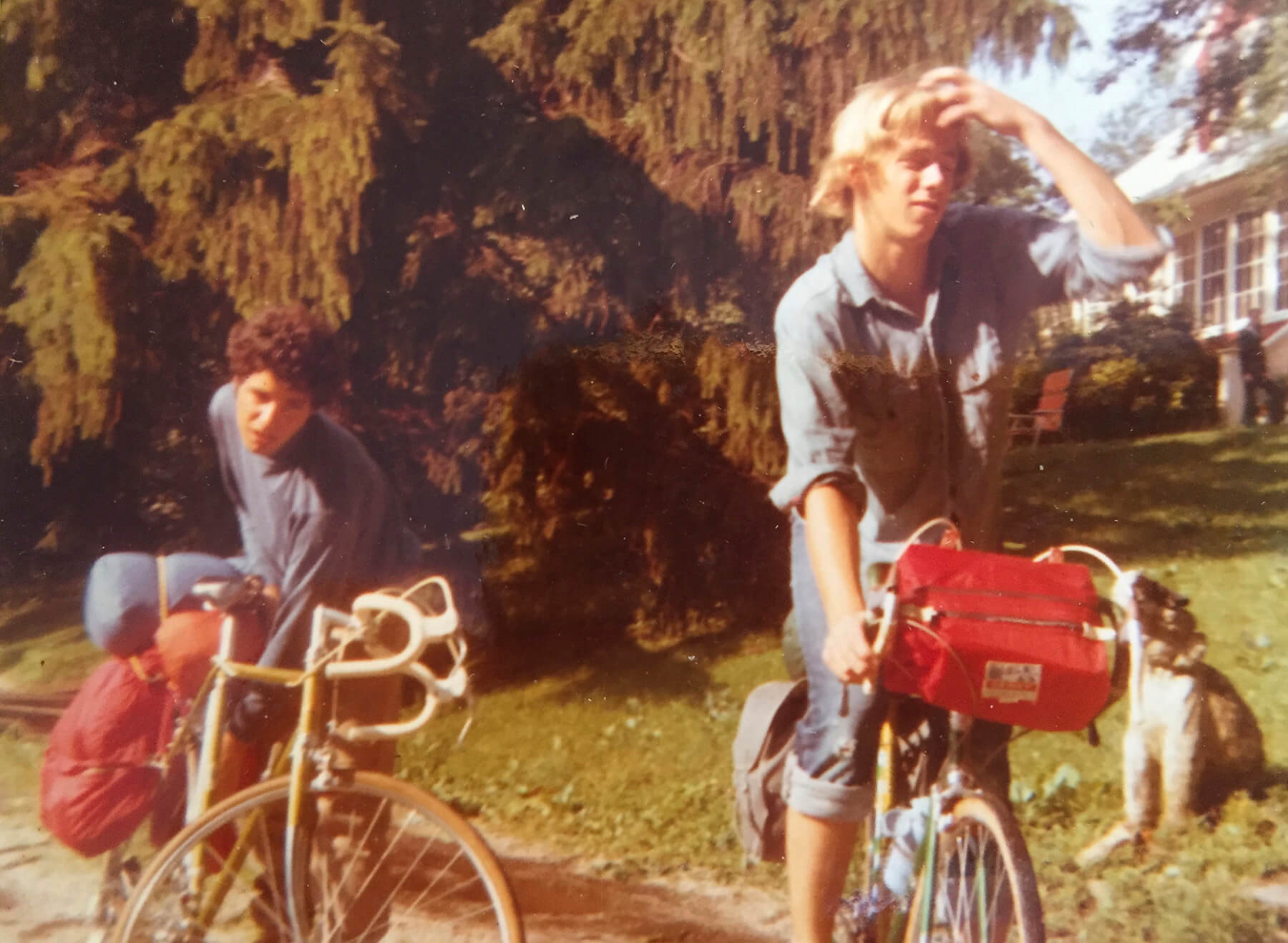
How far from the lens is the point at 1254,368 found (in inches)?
128

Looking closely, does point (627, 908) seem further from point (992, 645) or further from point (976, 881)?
point (992, 645)

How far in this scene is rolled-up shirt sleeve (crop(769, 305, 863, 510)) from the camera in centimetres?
298

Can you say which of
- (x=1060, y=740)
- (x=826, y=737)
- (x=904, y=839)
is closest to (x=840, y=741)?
(x=826, y=737)

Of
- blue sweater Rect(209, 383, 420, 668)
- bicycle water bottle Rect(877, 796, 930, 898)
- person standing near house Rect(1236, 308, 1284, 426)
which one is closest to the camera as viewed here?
bicycle water bottle Rect(877, 796, 930, 898)

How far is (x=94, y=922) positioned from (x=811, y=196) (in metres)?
Result: 3.18

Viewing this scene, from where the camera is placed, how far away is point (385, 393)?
344 cm

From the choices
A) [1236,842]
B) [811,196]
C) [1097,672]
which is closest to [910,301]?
[811,196]

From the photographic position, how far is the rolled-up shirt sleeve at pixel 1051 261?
2967 mm

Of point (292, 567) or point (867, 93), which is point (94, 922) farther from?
point (867, 93)

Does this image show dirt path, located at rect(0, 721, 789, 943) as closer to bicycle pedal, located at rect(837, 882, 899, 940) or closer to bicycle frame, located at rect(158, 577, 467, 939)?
bicycle pedal, located at rect(837, 882, 899, 940)

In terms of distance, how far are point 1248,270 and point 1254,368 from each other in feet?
0.95

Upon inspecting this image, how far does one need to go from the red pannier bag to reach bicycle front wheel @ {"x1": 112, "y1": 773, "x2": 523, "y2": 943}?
135 centimetres

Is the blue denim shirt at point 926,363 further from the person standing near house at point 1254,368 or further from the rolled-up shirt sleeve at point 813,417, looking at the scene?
the person standing near house at point 1254,368

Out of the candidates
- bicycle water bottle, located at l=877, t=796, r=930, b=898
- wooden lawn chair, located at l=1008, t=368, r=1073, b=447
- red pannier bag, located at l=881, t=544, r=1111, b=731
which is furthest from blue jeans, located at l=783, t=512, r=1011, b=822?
wooden lawn chair, located at l=1008, t=368, r=1073, b=447
